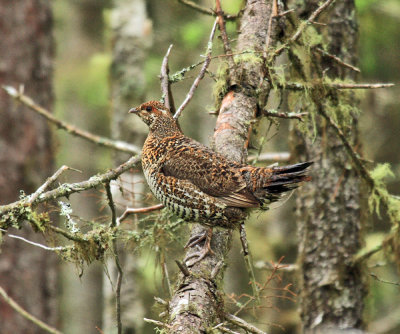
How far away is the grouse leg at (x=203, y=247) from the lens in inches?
147

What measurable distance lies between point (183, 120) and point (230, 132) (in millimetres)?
9207

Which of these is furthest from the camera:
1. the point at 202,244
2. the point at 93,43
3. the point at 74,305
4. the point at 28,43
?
the point at 93,43

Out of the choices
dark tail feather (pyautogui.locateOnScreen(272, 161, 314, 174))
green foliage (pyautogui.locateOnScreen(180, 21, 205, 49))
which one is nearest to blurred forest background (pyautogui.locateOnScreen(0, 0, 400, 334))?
green foliage (pyautogui.locateOnScreen(180, 21, 205, 49))

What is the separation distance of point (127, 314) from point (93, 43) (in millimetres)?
9747

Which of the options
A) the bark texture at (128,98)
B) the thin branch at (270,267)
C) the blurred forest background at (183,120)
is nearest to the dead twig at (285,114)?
the blurred forest background at (183,120)

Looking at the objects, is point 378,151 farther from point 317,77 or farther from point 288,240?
point 317,77

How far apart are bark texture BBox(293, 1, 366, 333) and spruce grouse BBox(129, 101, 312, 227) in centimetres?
183

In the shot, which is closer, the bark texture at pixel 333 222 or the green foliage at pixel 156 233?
the green foliage at pixel 156 233

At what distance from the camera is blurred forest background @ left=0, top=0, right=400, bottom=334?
820cm

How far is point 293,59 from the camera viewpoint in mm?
4883

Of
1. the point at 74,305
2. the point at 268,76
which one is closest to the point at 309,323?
the point at 268,76

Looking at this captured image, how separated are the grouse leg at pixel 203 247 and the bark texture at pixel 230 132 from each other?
3 cm

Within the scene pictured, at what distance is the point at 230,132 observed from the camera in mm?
4430

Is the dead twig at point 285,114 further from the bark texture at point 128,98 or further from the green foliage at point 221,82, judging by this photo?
the bark texture at point 128,98
